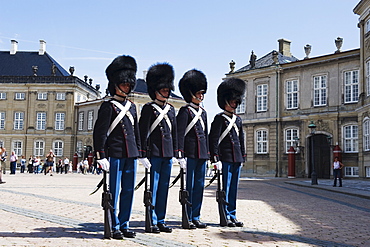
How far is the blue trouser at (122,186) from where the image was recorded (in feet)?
20.6

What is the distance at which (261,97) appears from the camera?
3653 centimetres

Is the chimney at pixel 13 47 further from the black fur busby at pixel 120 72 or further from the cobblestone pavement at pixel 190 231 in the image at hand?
the black fur busby at pixel 120 72

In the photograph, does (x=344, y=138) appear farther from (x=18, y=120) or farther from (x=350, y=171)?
(x=18, y=120)

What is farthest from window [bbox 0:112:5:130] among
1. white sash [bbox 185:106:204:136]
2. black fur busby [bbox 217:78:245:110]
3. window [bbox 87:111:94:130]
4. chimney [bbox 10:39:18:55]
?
white sash [bbox 185:106:204:136]

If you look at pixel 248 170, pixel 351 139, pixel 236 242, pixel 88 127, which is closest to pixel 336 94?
pixel 351 139

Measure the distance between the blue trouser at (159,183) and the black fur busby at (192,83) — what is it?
1282 mm

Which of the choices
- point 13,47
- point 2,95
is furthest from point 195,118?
point 13,47

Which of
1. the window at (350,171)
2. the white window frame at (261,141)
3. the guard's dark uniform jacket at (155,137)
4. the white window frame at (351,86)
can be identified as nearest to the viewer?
the guard's dark uniform jacket at (155,137)

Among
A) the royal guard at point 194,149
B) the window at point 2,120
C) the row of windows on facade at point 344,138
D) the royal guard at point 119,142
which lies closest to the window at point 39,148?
the window at point 2,120

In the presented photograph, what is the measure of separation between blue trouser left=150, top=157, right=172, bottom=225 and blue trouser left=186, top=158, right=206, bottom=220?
1.63 feet

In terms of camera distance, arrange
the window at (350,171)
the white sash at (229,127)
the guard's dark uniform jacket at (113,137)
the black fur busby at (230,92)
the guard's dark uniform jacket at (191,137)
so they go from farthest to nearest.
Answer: the window at (350,171) < the black fur busby at (230,92) < the white sash at (229,127) < the guard's dark uniform jacket at (191,137) < the guard's dark uniform jacket at (113,137)

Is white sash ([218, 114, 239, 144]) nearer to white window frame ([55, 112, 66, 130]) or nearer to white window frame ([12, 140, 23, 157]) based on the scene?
white window frame ([55, 112, 66, 130])

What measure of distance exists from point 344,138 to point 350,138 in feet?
1.57

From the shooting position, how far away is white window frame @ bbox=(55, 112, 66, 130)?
58.3 meters
